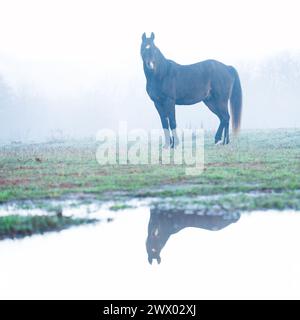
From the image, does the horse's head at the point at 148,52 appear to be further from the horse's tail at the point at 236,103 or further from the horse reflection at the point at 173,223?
the horse reflection at the point at 173,223

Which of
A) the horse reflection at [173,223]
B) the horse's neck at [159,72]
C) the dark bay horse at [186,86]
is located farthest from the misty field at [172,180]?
the horse's neck at [159,72]

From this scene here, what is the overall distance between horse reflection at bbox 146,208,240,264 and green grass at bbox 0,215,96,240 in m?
0.68

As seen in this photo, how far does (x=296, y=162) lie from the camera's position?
10.3 metres

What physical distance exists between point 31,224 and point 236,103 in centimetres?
1053

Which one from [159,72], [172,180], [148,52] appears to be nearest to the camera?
[172,180]

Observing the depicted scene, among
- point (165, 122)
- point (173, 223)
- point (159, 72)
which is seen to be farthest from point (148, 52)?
point (173, 223)

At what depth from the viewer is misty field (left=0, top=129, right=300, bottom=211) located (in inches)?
269

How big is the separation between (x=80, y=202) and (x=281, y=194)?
93.2 inches

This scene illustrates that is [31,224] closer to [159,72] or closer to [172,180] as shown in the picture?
[172,180]

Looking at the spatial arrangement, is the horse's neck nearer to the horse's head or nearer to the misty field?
the horse's head

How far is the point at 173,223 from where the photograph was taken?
5.62m

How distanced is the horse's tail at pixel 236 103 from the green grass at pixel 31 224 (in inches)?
386

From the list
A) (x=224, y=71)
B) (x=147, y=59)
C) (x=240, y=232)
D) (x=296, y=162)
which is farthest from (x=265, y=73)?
(x=240, y=232)
